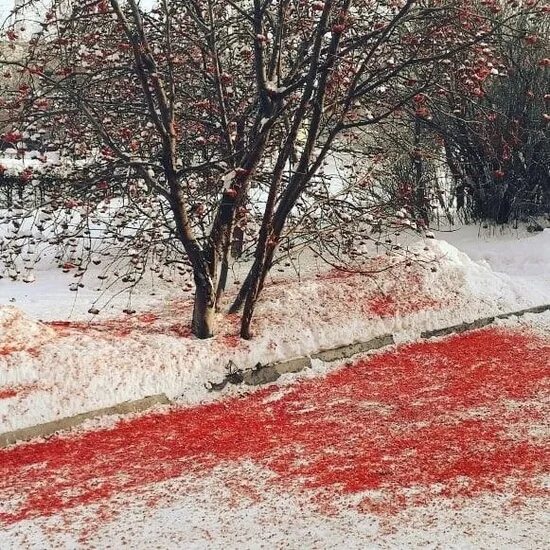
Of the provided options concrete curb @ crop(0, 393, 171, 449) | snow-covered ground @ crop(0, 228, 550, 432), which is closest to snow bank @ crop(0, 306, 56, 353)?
snow-covered ground @ crop(0, 228, 550, 432)

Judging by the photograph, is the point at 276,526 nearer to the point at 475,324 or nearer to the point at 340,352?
the point at 340,352

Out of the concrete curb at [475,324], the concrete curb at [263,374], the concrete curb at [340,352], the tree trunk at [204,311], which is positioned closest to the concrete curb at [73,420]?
the concrete curb at [263,374]

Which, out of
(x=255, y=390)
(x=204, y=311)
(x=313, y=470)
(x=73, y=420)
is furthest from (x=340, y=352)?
(x=73, y=420)

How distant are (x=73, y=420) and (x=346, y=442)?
246cm

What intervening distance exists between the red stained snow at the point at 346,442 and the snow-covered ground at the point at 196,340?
1.32 feet

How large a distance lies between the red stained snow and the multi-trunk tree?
4.92 feet

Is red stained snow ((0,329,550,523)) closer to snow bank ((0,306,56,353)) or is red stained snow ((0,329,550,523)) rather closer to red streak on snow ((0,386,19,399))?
red streak on snow ((0,386,19,399))

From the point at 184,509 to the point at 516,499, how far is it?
2.14m

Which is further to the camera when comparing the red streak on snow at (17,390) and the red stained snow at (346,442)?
the red streak on snow at (17,390)

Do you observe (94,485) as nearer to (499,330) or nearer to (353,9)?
(499,330)

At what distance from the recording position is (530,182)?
1331 cm

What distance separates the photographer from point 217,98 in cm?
834

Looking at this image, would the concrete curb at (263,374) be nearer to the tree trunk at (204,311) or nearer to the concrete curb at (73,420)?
the concrete curb at (73,420)

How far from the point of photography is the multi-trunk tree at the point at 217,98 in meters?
7.18
